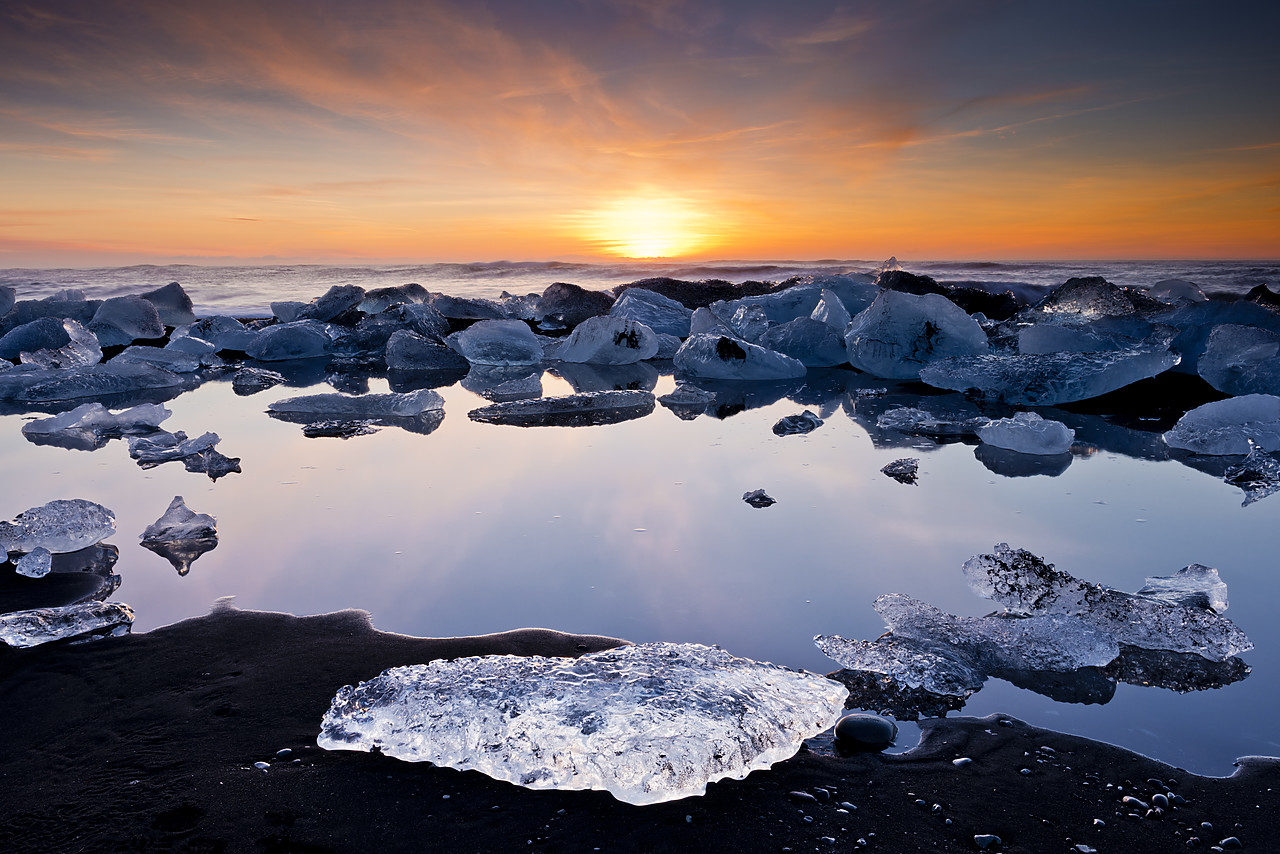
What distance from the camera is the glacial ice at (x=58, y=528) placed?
7.45 ft

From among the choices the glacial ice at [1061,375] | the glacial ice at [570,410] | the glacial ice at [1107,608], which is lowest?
the glacial ice at [570,410]

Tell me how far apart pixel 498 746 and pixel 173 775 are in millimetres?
545

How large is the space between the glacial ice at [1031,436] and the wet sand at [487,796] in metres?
2.39

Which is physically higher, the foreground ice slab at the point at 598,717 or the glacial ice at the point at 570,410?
the foreground ice slab at the point at 598,717

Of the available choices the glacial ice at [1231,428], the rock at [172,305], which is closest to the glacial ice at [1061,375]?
the glacial ice at [1231,428]

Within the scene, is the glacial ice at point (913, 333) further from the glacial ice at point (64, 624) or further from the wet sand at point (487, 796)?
the glacial ice at point (64, 624)

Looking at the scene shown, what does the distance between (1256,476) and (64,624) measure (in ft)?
13.4

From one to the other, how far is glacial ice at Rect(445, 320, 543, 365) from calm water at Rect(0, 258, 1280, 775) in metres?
3.24

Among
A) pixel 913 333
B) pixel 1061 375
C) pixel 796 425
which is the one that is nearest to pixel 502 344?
pixel 913 333

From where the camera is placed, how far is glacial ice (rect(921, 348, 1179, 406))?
4.67 metres

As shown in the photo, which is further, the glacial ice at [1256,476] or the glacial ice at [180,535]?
the glacial ice at [1256,476]

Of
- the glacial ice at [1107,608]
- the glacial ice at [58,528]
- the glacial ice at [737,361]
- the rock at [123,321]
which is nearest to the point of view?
the glacial ice at [1107,608]

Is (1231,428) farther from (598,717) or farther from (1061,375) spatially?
(598,717)

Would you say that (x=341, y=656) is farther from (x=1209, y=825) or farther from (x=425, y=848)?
(x=1209, y=825)
